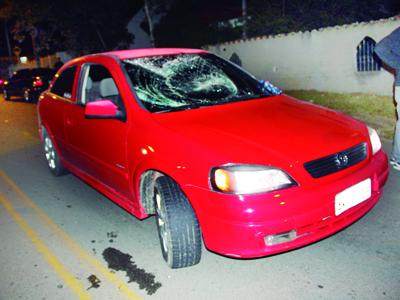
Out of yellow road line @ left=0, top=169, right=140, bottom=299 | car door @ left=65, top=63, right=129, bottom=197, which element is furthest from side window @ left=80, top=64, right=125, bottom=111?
yellow road line @ left=0, top=169, right=140, bottom=299

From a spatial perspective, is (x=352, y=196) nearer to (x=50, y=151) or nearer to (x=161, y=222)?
(x=161, y=222)

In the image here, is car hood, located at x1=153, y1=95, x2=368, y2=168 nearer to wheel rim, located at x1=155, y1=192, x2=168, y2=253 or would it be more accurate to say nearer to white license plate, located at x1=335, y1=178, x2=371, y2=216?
white license plate, located at x1=335, y1=178, x2=371, y2=216

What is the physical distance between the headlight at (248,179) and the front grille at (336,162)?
7.3 inches

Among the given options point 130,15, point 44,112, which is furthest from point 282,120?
point 130,15

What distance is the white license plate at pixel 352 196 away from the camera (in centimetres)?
289

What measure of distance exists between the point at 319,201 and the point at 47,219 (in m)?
3.02

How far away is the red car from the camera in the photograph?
108 inches

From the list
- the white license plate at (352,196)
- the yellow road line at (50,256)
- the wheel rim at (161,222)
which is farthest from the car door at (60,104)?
the white license plate at (352,196)

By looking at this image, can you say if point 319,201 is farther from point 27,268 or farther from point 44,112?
point 44,112

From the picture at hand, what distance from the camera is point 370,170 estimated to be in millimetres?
3158

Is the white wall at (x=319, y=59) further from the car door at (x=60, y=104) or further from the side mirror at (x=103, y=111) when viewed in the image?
the side mirror at (x=103, y=111)

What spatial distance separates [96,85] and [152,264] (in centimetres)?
225

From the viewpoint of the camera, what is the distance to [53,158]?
19.2 ft

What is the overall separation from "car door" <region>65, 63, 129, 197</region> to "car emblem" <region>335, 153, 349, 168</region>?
5.64 ft
